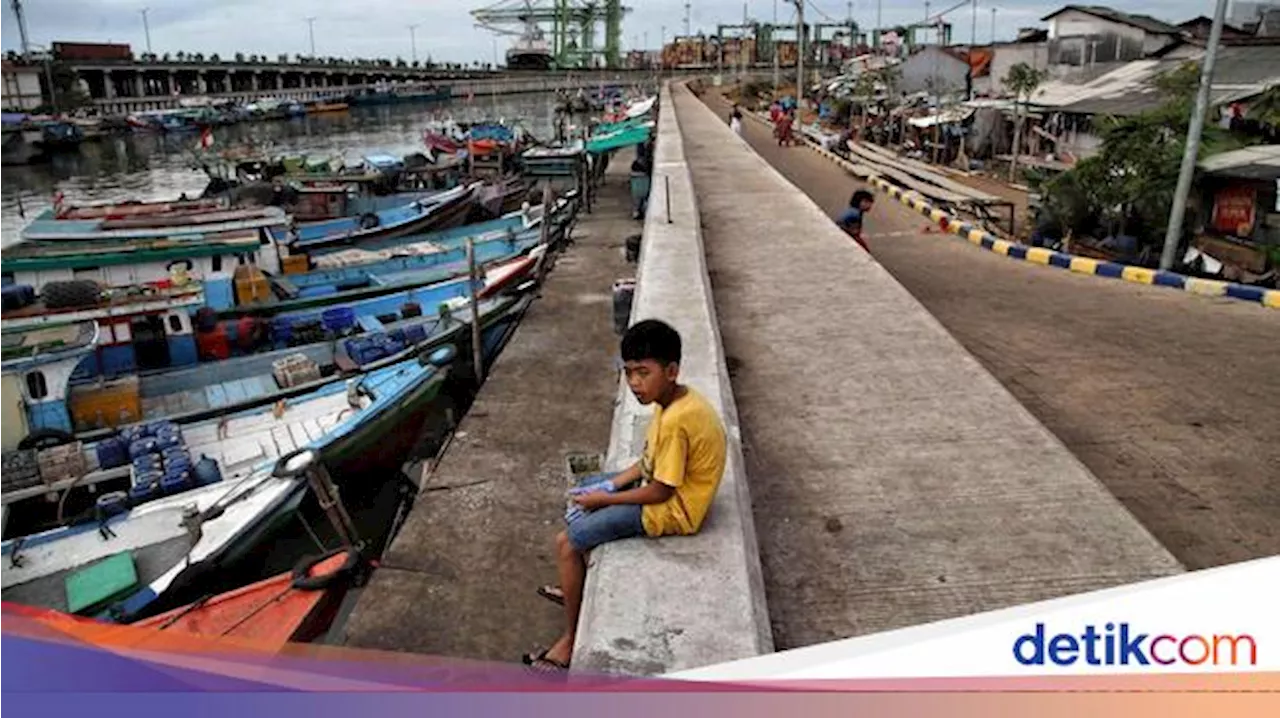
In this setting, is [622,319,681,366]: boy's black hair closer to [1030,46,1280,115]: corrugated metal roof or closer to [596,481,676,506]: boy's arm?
[596,481,676,506]: boy's arm

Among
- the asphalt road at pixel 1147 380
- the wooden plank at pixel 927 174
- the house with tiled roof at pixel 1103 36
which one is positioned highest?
the house with tiled roof at pixel 1103 36

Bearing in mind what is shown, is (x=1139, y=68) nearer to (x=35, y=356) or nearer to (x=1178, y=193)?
(x=1178, y=193)

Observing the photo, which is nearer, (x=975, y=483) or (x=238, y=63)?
(x=975, y=483)

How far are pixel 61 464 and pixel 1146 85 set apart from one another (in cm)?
2394

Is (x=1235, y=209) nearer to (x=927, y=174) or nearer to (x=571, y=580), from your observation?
(x=927, y=174)

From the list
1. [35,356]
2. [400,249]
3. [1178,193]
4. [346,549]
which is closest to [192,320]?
[35,356]

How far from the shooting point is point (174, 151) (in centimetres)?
6134

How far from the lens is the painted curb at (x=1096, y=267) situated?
10148 mm

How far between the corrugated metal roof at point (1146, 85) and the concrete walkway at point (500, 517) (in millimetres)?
13131

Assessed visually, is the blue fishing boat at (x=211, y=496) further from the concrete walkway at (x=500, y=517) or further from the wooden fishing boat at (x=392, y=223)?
the wooden fishing boat at (x=392, y=223)

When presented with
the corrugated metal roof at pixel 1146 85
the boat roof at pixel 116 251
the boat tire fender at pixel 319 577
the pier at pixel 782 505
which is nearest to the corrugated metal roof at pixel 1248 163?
the corrugated metal roof at pixel 1146 85

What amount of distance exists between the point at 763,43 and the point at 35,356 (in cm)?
12245

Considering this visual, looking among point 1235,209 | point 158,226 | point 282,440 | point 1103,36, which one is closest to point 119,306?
point 282,440

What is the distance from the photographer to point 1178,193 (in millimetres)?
11594
